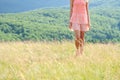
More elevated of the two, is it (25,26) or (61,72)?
(61,72)

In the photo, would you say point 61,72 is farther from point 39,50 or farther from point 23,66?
point 39,50

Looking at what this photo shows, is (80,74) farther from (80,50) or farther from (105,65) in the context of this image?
(80,50)

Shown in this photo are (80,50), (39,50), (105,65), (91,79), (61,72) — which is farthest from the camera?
(39,50)

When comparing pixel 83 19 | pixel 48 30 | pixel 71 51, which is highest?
pixel 83 19

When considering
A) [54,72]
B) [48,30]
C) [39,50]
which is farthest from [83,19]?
[48,30]

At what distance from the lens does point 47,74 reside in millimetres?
5539

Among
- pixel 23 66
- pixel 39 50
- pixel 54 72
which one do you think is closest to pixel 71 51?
pixel 39 50

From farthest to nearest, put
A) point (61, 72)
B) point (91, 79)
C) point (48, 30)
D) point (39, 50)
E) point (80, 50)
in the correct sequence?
1. point (48, 30)
2. point (39, 50)
3. point (80, 50)
4. point (61, 72)
5. point (91, 79)

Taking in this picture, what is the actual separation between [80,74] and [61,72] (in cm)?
30

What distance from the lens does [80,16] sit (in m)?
9.38

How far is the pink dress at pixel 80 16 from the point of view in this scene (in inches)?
369

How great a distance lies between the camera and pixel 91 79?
5172 mm

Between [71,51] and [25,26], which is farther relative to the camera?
[25,26]

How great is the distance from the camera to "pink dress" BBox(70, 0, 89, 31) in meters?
9.38
